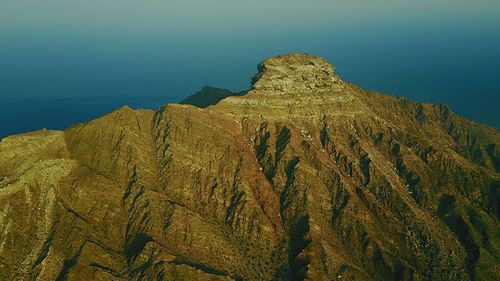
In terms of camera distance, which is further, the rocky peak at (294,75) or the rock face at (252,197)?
the rocky peak at (294,75)

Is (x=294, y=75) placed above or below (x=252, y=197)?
above

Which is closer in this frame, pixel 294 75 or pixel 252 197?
pixel 252 197

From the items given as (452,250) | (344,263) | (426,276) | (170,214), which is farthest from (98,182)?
(452,250)

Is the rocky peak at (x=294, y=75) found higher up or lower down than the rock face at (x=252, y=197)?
higher up
